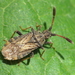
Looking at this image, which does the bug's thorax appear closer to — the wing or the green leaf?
the green leaf

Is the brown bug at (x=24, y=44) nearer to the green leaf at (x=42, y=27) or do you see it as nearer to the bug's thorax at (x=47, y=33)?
the bug's thorax at (x=47, y=33)

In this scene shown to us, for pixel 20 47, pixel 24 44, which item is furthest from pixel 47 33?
pixel 20 47

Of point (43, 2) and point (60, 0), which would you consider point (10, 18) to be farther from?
point (60, 0)

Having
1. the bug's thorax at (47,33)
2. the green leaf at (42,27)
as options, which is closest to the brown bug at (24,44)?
the bug's thorax at (47,33)

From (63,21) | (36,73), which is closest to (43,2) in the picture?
(63,21)

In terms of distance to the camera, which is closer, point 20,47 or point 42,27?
point 20,47

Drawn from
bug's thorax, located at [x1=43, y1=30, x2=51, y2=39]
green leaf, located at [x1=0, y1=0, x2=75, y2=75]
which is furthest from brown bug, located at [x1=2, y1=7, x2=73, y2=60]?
green leaf, located at [x1=0, y1=0, x2=75, y2=75]

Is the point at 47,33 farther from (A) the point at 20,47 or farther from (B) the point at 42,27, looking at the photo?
(A) the point at 20,47
